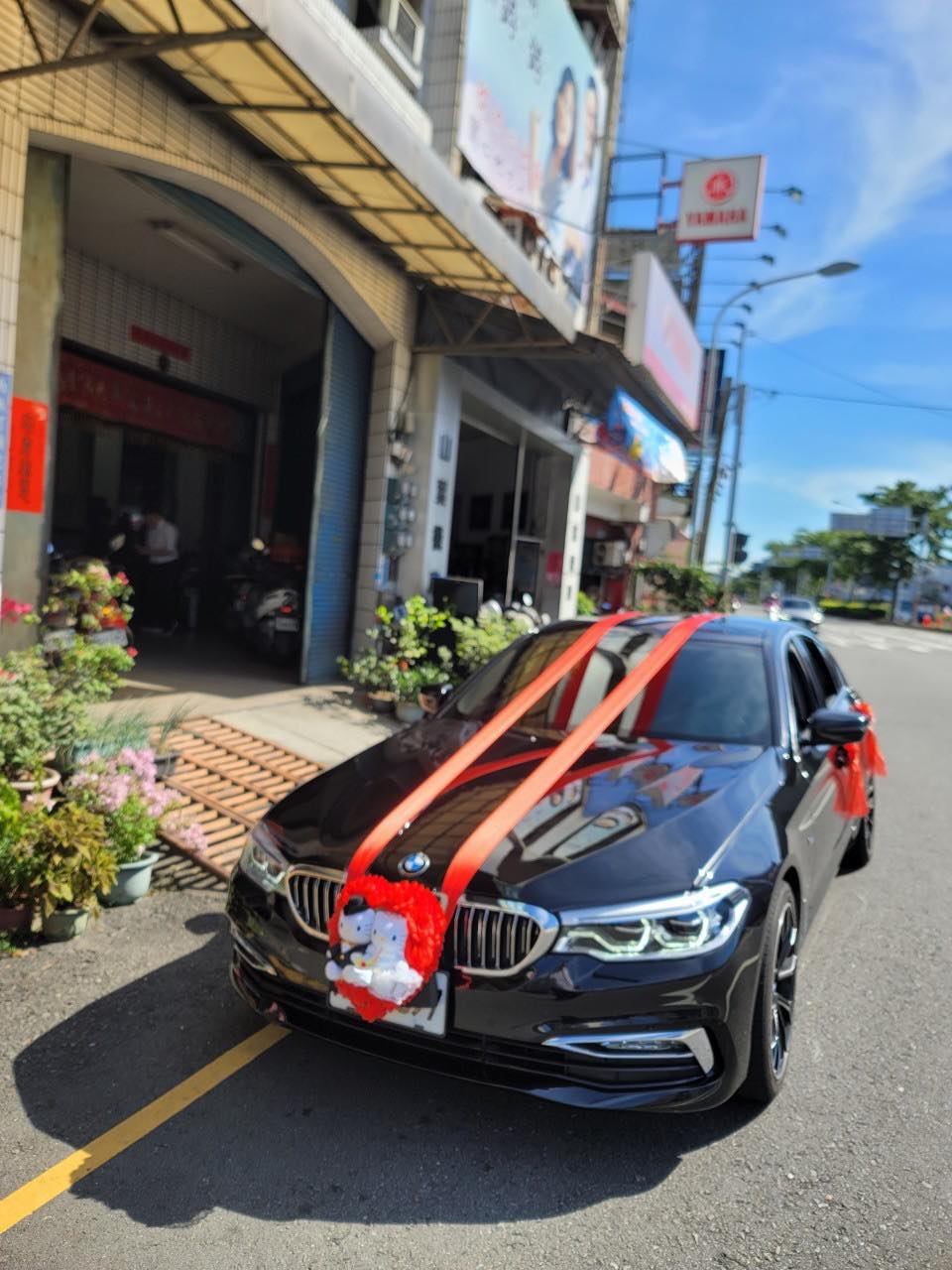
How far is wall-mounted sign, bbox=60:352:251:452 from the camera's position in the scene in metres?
9.95

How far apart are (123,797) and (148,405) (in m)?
8.19

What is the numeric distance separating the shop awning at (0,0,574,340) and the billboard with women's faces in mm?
2569

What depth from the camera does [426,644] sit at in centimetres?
853

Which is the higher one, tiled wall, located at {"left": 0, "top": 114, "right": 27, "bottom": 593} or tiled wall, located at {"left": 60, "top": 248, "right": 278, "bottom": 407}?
tiled wall, located at {"left": 60, "top": 248, "right": 278, "bottom": 407}

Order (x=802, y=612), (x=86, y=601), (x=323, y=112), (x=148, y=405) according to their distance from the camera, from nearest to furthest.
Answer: (x=323, y=112), (x=86, y=601), (x=148, y=405), (x=802, y=612)

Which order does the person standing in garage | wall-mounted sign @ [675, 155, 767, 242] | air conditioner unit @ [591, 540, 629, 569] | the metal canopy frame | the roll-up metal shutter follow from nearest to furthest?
the metal canopy frame, the roll-up metal shutter, the person standing in garage, wall-mounted sign @ [675, 155, 767, 242], air conditioner unit @ [591, 540, 629, 569]

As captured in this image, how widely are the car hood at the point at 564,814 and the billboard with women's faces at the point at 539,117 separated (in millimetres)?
9274

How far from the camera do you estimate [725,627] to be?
429 centimetres

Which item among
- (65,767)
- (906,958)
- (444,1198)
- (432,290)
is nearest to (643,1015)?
(444,1198)

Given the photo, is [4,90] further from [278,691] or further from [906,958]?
[906,958]

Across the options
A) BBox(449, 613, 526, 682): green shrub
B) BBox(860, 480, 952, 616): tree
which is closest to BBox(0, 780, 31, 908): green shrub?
BBox(449, 613, 526, 682): green shrub

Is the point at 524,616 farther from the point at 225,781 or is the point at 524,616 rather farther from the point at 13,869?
the point at 13,869

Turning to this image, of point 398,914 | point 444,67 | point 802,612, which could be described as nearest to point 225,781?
point 398,914

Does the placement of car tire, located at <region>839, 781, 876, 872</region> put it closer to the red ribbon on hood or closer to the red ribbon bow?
the red ribbon bow
